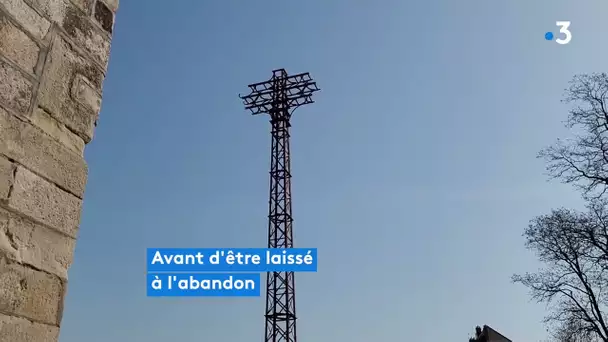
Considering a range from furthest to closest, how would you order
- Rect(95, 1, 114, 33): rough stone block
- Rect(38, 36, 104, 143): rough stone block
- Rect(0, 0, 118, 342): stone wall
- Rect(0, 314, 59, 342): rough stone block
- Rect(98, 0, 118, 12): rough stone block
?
1. Rect(98, 0, 118, 12): rough stone block
2. Rect(95, 1, 114, 33): rough stone block
3. Rect(38, 36, 104, 143): rough stone block
4. Rect(0, 0, 118, 342): stone wall
5. Rect(0, 314, 59, 342): rough stone block

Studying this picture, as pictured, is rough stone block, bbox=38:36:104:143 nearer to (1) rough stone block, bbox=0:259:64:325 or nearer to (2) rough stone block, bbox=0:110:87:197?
(2) rough stone block, bbox=0:110:87:197

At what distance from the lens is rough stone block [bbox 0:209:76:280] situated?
2.04 m

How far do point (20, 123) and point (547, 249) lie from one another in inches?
694

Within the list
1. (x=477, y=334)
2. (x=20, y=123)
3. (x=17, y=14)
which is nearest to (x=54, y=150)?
(x=20, y=123)

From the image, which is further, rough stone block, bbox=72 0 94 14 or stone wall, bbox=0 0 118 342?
rough stone block, bbox=72 0 94 14

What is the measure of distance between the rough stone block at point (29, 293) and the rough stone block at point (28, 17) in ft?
3.29

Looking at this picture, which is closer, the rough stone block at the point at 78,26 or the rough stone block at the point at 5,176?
the rough stone block at the point at 5,176

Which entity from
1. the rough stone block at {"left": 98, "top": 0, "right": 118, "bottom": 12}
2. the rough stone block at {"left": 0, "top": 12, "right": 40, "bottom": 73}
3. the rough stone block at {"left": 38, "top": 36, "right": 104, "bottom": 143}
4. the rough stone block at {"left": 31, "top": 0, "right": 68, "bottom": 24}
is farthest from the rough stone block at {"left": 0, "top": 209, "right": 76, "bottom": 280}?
the rough stone block at {"left": 98, "top": 0, "right": 118, "bottom": 12}

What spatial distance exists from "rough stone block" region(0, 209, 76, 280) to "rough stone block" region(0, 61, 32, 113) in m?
0.44

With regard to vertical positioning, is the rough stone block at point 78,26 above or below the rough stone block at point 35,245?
above

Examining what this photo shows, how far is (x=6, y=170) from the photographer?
2045 millimetres

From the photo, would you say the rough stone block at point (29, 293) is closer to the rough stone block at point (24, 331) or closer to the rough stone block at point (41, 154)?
the rough stone block at point (24, 331)

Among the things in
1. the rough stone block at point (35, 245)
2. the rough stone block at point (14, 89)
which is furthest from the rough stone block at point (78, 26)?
the rough stone block at point (35, 245)

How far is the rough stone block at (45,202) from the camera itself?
83.1 inches
